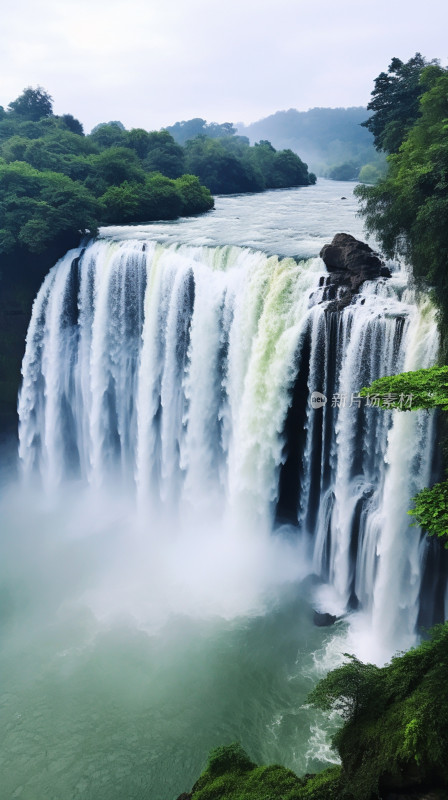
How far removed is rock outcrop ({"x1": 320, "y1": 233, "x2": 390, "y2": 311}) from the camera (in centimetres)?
1366

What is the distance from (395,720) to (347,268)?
33.7ft

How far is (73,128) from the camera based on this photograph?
1679 inches

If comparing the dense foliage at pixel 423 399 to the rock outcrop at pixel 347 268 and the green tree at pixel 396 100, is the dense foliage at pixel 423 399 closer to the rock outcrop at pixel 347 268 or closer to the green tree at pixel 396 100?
the rock outcrop at pixel 347 268

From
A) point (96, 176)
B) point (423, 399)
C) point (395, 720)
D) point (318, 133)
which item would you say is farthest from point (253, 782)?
point (318, 133)

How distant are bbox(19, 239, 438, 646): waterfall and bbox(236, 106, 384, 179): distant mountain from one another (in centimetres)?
8584

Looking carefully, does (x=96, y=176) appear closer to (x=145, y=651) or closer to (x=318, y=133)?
(x=145, y=651)

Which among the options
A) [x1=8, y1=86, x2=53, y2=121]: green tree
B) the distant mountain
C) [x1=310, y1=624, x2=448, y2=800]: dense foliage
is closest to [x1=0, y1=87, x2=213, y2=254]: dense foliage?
[x1=8, y1=86, x2=53, y2=121]: green tree

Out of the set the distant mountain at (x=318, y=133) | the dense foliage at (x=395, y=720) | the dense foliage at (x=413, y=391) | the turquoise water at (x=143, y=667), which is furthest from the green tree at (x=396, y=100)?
the distant mountain at (x=318, y=133)

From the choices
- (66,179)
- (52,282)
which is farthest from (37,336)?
(66,179)

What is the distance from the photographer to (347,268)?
14.2 metres

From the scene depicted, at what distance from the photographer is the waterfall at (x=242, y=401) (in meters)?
12.6

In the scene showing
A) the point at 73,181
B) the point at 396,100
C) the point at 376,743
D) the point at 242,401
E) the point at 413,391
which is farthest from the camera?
the point at 396,100

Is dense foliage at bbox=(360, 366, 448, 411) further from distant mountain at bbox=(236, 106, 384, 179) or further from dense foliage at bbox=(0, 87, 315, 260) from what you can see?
distant mountain at bbox=(236, 106, 384, 179)

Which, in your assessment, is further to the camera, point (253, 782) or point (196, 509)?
Result: point (196, 509)
